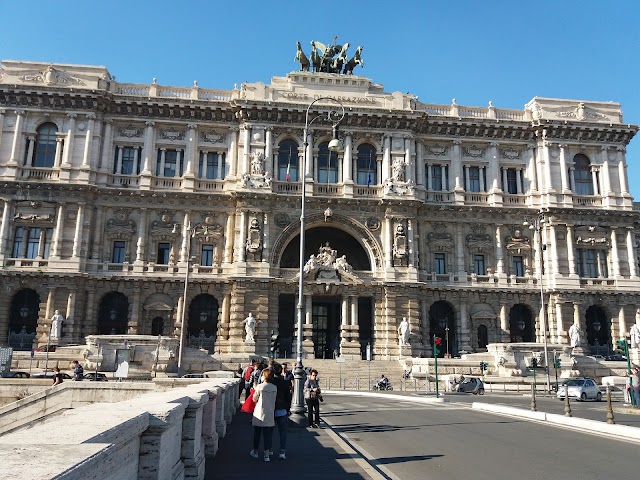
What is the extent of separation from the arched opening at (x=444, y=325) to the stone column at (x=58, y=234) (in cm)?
2695

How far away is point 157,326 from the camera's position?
40.6 meters

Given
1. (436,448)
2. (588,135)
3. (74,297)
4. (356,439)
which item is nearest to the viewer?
(436,448)

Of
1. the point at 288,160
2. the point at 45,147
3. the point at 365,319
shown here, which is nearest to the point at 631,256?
the point at 365,319

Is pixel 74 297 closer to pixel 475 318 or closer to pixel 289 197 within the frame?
pixel 289 197

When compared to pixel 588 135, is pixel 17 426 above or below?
below

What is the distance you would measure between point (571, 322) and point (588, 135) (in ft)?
50.1

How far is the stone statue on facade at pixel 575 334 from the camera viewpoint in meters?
40.8

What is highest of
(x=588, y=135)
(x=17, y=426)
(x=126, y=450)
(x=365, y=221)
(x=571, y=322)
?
(x=588, y=135)

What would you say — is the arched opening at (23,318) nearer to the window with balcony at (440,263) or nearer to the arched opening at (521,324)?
the window with balcony at (440,263)

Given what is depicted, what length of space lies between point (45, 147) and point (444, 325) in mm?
32240

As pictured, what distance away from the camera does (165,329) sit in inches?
1583

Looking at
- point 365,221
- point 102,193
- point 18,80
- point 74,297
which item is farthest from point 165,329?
point 18,80

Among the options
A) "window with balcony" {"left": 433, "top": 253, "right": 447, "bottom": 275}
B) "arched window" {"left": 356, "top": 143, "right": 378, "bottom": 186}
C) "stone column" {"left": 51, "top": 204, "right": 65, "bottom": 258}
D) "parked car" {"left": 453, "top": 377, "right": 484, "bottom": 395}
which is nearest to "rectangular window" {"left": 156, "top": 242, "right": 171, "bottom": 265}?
"stone column" {"left": 51, "top": 204, "right": 65, "bottom": 258}

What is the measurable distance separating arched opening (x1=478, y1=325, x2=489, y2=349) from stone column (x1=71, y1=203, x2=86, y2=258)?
29361 millimetres
